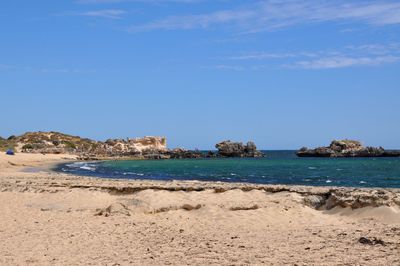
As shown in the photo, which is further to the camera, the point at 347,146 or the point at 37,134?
the point at 37,134

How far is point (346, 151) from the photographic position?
139625 millimetres

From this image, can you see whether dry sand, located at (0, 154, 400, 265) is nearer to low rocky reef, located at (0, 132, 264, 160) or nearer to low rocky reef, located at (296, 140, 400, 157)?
low rocky reef, located at (0, 132, 264, 160)

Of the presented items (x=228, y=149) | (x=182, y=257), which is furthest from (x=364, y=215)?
(x=228, y=149)

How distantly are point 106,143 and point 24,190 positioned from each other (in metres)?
136

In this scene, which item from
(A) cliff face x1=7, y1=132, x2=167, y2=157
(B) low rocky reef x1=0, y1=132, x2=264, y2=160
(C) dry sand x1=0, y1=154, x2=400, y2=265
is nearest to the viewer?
(C) dry sand x1=0, y1=154, x2=400, y2=265

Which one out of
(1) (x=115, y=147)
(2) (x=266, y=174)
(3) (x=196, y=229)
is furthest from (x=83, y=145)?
(3) (x=196, y=229)

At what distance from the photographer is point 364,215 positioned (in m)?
15.5

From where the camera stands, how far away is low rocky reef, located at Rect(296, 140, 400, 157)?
13800 cm

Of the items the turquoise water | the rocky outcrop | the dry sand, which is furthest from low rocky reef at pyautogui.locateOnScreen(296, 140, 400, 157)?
the dry sand

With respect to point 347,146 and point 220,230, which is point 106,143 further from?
point 220,230

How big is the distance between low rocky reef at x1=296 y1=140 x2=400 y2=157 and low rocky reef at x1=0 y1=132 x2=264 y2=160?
14732 millimetres

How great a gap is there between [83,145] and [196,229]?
14419 cm

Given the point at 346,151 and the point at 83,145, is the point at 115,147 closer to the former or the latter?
the point at 83,145

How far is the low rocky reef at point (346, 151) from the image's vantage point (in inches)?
5433
